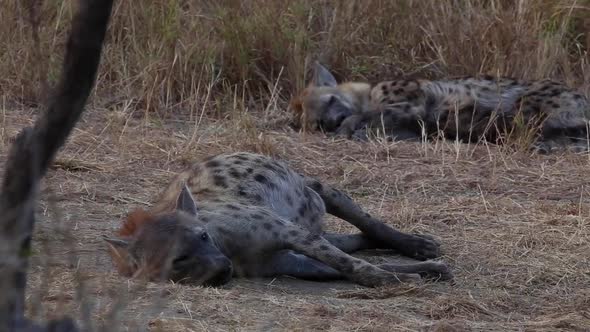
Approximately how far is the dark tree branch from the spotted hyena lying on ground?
1318 mm

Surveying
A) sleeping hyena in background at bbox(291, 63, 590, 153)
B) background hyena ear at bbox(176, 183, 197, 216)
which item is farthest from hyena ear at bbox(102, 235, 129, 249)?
sleeping hyena in background at bbox(291, 63, 590, 153)

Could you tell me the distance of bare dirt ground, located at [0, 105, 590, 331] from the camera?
146 inches

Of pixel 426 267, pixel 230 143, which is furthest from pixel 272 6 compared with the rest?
pixel 426 267

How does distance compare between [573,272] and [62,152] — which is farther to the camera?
[62,152]

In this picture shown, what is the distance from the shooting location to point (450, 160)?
6.48m

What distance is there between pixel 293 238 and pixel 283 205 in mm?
447

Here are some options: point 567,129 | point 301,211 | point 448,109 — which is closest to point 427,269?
point 301,211

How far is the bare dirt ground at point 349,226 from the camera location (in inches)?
146

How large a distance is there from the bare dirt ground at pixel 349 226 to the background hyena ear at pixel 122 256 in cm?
5

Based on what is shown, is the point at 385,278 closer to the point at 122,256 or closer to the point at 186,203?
the point at 186,203

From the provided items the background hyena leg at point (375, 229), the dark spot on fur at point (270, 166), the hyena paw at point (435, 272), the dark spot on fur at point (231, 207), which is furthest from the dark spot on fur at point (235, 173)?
the hyena paw at point (435, 272)

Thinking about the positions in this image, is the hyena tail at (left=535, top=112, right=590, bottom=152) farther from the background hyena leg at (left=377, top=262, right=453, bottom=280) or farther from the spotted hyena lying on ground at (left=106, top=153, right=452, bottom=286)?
the background hyena leg at (left=377, top=262, right=453, bottom=280)

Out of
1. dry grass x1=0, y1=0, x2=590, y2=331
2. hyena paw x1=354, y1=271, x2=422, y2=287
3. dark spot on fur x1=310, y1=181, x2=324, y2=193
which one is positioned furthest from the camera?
dark spot on fur x1=310, y1=181, x2=324, y2=193

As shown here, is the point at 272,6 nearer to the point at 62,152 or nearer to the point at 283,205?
the point at 62,152
